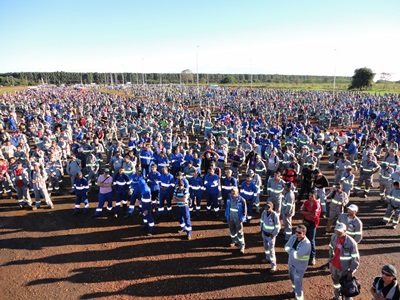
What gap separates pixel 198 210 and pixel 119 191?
3.02 m

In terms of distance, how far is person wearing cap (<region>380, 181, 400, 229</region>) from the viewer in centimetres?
865

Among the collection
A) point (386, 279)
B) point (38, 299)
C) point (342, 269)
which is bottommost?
point (38, 299)

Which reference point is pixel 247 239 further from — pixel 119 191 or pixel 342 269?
pixel 119 191

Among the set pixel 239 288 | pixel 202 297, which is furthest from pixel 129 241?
pixel 239 288

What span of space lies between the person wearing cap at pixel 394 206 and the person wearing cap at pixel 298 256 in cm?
523

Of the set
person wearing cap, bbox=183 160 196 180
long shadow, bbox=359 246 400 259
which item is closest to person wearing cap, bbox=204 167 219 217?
person wearing cap, bbox=183 160 196 180

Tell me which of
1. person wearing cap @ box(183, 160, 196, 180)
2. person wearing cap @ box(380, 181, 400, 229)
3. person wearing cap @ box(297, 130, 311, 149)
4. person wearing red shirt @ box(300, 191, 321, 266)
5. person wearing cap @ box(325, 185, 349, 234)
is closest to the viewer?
person wearing red shirt @ box(300, 191, 321, 266)

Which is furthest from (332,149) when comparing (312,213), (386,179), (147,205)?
(147,205)

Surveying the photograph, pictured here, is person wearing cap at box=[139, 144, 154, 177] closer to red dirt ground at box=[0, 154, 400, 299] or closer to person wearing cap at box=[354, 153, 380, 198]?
red dirt ground at box=[0, 154, 400, 299]

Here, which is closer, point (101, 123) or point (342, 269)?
point (342, 269)

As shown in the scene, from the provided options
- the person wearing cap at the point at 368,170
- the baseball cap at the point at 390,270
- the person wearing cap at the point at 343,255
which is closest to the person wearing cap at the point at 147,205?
the person wearing cap at the point at 343,255

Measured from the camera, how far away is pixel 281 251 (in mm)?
7840

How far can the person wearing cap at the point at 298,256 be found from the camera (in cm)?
541

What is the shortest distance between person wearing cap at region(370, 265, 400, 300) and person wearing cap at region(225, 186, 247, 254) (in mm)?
3448
